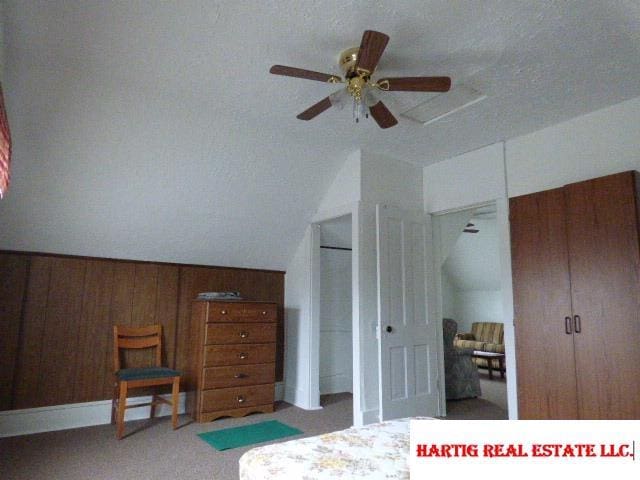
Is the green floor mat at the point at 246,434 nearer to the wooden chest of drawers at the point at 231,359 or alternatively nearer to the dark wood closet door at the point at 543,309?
the wooden chest of drawers at the point at 231,359

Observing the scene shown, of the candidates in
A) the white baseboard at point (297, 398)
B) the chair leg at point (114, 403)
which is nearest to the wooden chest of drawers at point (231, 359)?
the white baseboard at point (297, 398)

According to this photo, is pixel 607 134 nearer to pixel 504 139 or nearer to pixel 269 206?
pixel 504 139

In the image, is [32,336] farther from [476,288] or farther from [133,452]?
[476,288]

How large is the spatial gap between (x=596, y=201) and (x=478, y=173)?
1352mm

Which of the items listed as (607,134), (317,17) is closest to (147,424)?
(317,17)

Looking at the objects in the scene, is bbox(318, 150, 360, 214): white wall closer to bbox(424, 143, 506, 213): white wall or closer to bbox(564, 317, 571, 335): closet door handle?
bbox(424, 143, 506, 213): white wall

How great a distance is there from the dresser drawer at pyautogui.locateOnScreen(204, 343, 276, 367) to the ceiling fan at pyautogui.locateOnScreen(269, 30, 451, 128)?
2.35 metres

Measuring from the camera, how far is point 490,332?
7051mm

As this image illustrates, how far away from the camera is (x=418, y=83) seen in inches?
84.0

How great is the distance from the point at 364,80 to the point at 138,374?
113 inches

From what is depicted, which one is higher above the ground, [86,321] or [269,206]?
[269,206]

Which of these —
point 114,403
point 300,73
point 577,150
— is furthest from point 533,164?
point 114,403

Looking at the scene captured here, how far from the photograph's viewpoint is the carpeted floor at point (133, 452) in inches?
99.0

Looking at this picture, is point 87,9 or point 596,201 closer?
point 87,9
